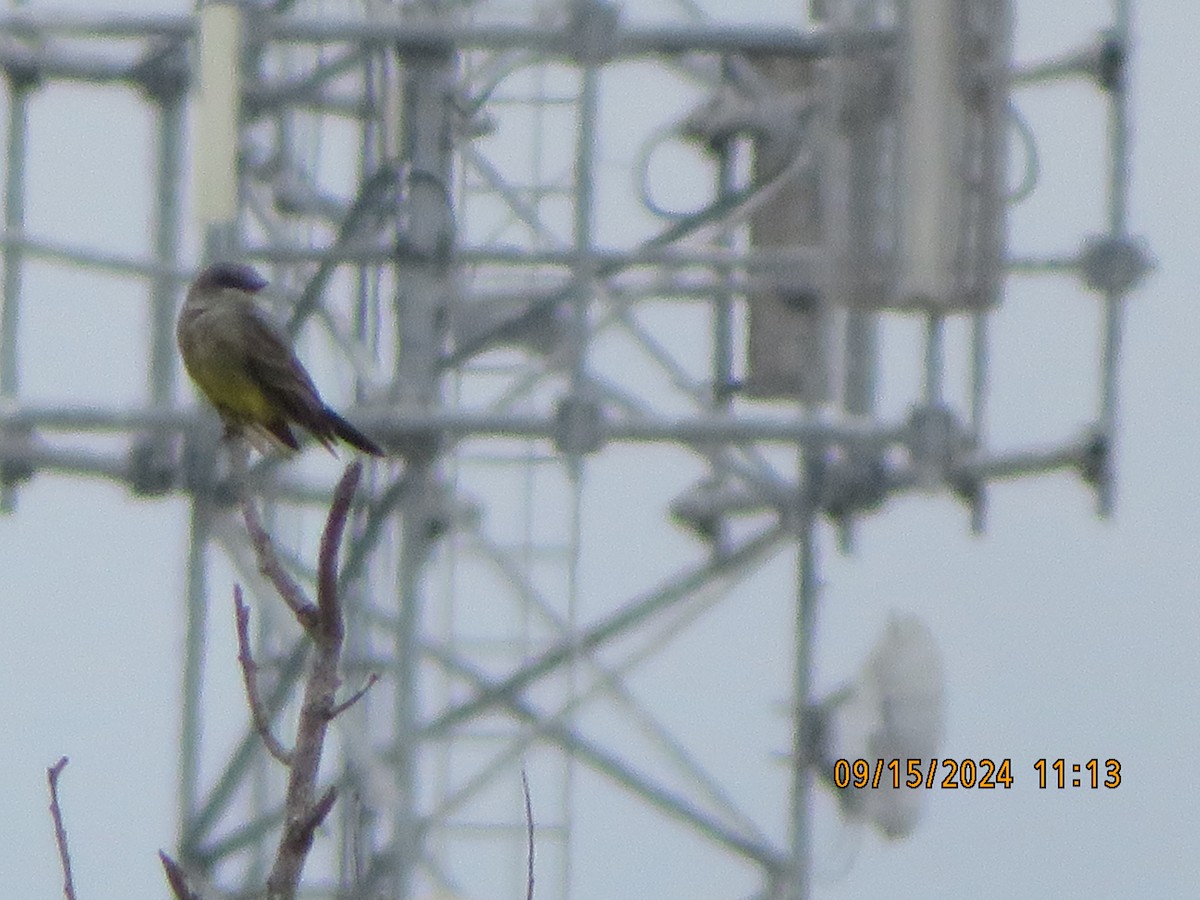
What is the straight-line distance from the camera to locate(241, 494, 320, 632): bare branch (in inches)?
134

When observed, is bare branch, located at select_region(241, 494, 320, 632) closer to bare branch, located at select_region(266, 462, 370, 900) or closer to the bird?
bare branch, located at select_region(266, 462, 370, 900)

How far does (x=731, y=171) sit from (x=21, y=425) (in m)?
2.25

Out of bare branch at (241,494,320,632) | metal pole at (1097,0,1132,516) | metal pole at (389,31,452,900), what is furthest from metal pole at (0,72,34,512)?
bare branch at (241,494,320,632)

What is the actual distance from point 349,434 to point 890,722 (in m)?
3.30

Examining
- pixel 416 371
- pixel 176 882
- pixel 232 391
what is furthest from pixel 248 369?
pixel 176 882

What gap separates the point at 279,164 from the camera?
9.43 meters

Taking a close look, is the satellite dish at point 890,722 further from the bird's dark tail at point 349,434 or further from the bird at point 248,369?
the bird's dark tail at point 349,434

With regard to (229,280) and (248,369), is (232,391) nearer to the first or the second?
(248,369)

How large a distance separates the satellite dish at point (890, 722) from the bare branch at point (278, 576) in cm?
505

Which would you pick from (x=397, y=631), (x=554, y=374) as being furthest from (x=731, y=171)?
(x=397, y=631)

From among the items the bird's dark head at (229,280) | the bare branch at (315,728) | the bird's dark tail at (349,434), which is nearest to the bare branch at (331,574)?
the bare branch at (315,728)

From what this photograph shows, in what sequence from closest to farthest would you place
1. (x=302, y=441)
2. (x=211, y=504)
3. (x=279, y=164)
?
(x=302, y=441) → (x=211, y=504) → (x=279, y=164)

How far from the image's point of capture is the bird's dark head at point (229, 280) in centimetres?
705

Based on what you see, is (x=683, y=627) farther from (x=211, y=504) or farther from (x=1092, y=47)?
(x=1092, y=47)
